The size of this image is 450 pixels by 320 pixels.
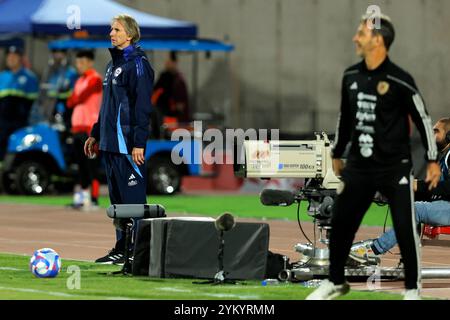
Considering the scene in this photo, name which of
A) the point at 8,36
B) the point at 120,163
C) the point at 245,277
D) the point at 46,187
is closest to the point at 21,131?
the point at 46,187

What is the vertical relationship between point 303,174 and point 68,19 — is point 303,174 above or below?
below

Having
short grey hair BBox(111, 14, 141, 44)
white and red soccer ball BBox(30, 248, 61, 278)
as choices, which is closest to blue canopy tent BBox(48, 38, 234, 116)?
short grey hair BBox(111, 14, 141, 44)

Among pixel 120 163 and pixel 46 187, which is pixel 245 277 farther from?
pixel 46 187

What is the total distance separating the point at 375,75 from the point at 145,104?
372cm

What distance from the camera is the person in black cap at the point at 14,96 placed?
1056 inches

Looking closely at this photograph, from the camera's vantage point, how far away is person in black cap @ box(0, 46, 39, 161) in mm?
26828

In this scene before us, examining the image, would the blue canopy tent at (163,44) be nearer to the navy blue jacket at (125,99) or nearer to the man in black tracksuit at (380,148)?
the navy blue jacket at (125,99)

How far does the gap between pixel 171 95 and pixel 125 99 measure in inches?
539

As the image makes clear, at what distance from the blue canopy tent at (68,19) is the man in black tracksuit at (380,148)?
58.2 feet

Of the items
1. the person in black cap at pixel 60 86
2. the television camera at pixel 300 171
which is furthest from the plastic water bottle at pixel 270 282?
the person in black cap at pixel 60 86

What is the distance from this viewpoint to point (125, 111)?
46.1ft

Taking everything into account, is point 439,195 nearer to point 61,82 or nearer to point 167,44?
point 61,82

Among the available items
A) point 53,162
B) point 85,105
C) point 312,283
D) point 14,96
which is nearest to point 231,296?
point 312,283
